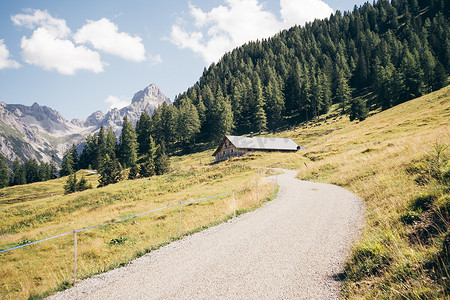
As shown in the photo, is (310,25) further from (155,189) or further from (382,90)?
(155,189)

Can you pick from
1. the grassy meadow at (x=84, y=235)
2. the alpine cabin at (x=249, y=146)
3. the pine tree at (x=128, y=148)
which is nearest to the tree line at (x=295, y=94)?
the pine tree at (x=128, y=148)

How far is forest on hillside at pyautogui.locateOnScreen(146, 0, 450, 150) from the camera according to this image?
82.5 metres

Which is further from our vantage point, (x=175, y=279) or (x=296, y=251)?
(x=296, y=251)

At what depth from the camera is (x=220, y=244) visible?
368 inches

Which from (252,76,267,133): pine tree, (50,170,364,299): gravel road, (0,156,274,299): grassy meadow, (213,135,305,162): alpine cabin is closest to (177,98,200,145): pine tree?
(252,76,267,133): pine tree

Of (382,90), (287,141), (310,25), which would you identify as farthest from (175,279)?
(310,25)

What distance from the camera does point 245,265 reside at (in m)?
7.34

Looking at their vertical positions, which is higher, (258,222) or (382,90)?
(382,90)

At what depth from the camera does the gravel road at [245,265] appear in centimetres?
598

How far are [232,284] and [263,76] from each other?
479ft

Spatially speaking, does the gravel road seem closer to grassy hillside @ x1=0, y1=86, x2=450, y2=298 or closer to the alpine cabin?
grassy hillside @ x1=0, y1=86, x2=450, y2=298

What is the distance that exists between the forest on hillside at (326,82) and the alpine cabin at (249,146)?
84.4 feet

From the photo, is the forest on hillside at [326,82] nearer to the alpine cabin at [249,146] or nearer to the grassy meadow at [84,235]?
the alpine cabin at [249,146]

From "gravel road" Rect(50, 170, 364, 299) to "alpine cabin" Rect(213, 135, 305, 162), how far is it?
56605mm
